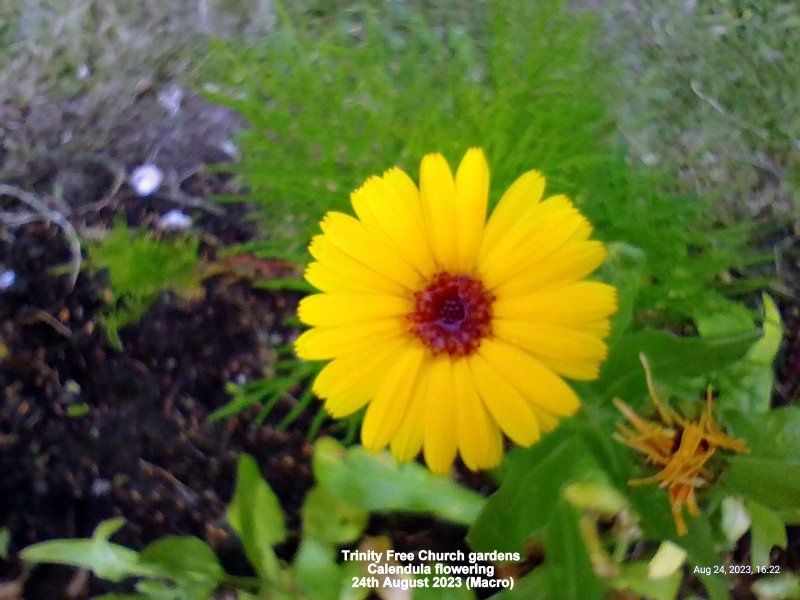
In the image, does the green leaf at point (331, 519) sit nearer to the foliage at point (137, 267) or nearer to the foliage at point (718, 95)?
the foliage at point (137, 267)

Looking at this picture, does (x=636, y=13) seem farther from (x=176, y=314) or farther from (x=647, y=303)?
(x=176, y=314)

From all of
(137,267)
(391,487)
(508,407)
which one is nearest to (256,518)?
(391,487)

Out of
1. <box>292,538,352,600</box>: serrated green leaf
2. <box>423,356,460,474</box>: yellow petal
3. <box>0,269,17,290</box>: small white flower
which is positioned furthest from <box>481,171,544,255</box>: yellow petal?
<box>0,269,17,290</box>: small white flower

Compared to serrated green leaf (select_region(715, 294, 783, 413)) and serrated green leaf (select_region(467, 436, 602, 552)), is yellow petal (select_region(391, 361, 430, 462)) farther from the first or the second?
serrated green leaf (select_region(715, 294, 783, 413))

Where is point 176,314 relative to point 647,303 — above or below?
above

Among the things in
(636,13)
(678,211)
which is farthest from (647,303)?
(636,13)

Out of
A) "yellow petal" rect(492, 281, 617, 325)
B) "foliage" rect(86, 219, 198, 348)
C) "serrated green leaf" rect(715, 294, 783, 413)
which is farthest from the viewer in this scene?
"foliage" rect(86, 219, 198, 348)

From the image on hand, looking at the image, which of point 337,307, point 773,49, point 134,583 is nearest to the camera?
point 337,307

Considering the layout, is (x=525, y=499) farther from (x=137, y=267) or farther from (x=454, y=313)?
(x=137, y=267)
